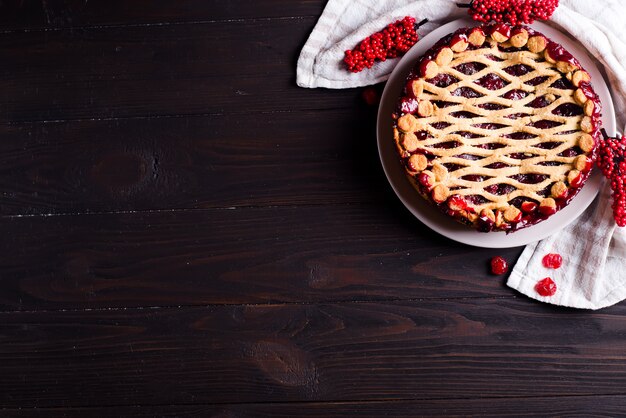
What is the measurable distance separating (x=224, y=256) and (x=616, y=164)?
2.64 ft

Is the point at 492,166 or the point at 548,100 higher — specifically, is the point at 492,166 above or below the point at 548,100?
below

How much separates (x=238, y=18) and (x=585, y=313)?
3.14 ft

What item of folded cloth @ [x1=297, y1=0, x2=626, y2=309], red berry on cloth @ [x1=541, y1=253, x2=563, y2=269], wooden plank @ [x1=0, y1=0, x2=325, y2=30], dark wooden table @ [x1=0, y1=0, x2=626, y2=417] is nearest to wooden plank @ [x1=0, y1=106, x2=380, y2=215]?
dark wooden table @ [x1=0, y1=0, x2=626, y2=417]

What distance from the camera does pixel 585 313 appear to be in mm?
1460

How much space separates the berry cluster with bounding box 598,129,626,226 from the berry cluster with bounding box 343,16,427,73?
0.42 m

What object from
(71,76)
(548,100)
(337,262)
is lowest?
(337,262)

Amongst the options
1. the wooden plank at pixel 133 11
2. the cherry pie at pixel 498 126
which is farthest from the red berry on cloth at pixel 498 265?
the wooden plank at pixel 133 11

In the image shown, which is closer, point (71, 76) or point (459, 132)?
point (459, 132)

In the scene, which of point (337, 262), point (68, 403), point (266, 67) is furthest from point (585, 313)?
point (68, 403)

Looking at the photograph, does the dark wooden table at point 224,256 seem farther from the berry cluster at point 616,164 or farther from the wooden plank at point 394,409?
the berry cluster at point 616,164

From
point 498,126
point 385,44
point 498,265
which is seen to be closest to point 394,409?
point 498,265

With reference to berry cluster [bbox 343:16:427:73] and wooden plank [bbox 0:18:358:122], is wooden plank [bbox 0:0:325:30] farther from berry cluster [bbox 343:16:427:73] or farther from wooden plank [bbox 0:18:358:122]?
berry cluster [bbox 343:16:427:73]

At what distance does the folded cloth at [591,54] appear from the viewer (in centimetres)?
137

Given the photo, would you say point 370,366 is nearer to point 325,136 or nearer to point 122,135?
point 325,136
